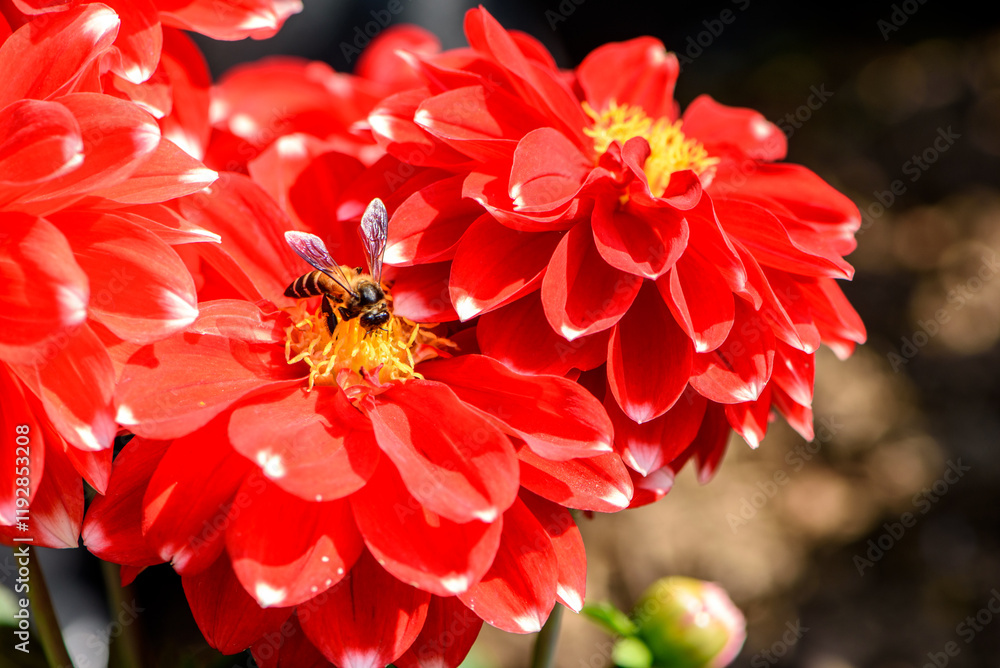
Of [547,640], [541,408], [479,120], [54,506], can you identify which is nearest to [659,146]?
[479,120]

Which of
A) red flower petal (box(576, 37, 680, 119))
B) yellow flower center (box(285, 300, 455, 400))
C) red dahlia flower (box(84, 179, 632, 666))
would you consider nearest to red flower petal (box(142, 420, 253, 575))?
red dahlia flower (box(84, 179, 632, 666))

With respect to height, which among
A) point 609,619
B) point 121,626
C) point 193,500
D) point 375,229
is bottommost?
point 121,626

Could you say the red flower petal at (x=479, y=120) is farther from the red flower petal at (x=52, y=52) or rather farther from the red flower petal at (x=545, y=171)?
the red flower petal at (x=52, y=52)

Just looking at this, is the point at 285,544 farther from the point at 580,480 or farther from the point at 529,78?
the point at 529,78

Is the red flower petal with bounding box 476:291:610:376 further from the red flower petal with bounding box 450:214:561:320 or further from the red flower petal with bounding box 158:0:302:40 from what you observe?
the red flower petal with bounding box 158:0:302:40

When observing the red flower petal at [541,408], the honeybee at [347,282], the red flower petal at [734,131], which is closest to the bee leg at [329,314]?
the honeybee at [347,282]

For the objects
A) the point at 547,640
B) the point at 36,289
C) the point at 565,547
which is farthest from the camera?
the point at 547,640
